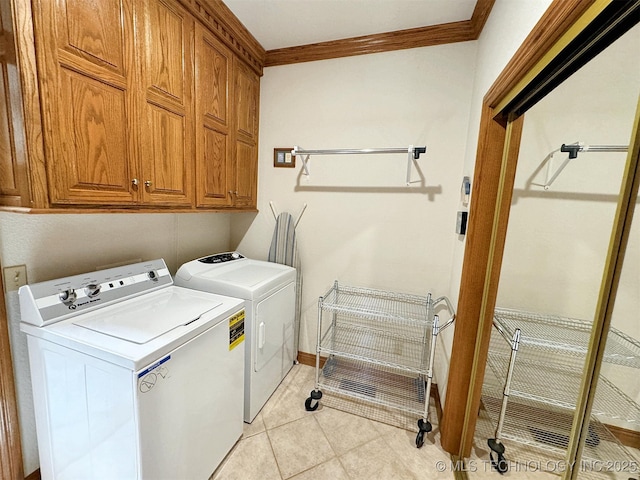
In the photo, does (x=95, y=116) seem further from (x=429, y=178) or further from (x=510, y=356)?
(x=510, y=356)

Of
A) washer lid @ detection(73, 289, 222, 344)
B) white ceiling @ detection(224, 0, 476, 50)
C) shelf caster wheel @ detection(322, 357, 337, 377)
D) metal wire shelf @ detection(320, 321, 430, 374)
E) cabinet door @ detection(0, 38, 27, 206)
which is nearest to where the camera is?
cabinet door @ detection(0, 38, 27, 206)

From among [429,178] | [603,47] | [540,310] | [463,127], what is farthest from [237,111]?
[540,310]

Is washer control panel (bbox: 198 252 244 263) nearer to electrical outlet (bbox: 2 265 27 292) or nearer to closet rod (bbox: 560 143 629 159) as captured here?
electrical outlet (bbox: 2 265 27 292)

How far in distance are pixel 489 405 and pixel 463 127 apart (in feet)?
5.72

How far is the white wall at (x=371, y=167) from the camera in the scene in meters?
1.86

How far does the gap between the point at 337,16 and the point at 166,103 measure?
3.91ft

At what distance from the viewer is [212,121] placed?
173 centimetres

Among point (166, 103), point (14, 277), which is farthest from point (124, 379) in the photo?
point (166, 103)

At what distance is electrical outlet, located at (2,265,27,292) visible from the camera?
113 cm

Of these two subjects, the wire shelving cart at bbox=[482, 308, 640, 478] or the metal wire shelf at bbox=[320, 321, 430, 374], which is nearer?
the wire shelving cart at bbox=[482, 308, 640, 478]

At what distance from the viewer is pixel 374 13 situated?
1.64 meters

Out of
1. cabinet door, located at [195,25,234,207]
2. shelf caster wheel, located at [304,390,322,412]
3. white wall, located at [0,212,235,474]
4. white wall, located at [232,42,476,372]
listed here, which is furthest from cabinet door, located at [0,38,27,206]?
shelf caster wheel, located at [304,390,322,412]

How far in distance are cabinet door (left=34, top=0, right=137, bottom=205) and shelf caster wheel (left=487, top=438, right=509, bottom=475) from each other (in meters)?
2.29

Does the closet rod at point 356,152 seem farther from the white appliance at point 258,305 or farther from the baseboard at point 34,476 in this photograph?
the baseboard at point 34,476
